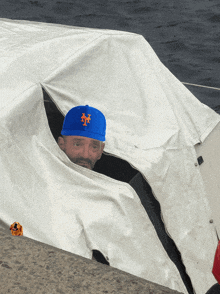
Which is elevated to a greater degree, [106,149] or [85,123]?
[85,123]

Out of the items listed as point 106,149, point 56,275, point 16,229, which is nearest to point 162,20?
point 106,149

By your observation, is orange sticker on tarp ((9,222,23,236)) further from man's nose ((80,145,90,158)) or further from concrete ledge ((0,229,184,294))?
man's nose ((80,145,90,158))

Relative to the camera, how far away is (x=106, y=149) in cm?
236

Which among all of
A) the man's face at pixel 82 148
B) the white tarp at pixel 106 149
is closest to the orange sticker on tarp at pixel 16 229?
the white tarp at pixel 106 149

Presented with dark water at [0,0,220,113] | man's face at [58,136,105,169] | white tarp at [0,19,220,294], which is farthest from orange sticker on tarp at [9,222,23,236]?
dark water at [0,0,220,113]

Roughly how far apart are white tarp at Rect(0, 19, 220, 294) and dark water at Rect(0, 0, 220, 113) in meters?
4.81

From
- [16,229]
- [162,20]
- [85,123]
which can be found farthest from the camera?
[162,20]

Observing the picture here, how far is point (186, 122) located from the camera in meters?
2.94

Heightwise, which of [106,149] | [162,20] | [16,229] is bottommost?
[162,20]

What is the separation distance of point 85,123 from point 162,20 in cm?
759

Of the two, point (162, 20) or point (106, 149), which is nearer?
point (106, 149)

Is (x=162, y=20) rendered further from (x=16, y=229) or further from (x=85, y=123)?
(x=16, y=229)

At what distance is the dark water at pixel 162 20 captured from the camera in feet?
25.8

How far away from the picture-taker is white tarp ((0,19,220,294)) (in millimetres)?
1873
